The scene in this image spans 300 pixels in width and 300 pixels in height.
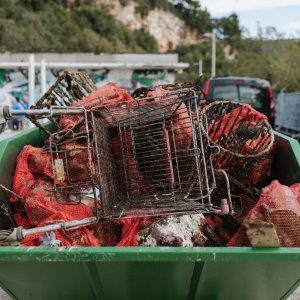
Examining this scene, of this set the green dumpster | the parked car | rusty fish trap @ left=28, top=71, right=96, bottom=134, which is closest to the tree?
the parked car

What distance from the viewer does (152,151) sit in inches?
129

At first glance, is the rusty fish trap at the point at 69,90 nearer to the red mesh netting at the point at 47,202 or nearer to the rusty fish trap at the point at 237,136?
the red mesh netting at the point at 47,202

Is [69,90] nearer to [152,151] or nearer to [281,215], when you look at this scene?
[152,151]

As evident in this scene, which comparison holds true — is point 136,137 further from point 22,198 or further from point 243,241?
point 243,241

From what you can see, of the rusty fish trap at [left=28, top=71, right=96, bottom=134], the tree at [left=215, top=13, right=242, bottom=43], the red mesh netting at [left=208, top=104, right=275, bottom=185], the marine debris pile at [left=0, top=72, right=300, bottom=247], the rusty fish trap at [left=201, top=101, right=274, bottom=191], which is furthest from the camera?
the tree at [left=215, top=13, right=242, bottom=43]

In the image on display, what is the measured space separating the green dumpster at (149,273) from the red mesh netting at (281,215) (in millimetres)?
212

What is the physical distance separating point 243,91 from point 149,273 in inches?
381

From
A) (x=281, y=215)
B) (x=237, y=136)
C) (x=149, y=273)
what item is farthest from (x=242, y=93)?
(x=149, y=273)

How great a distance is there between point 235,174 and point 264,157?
27cm

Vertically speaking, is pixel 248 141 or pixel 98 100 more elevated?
pixel 98 100

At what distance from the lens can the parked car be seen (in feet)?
36.1

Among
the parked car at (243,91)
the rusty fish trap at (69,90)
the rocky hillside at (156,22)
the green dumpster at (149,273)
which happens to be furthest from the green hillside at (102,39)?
the green dumpster at (149,273)

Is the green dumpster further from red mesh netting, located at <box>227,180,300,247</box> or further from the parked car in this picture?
the parked car

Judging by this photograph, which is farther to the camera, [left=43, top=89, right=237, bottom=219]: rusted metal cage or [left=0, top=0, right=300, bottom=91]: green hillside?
[left=0, top=0, right=300, bottom=91]: green hillside
